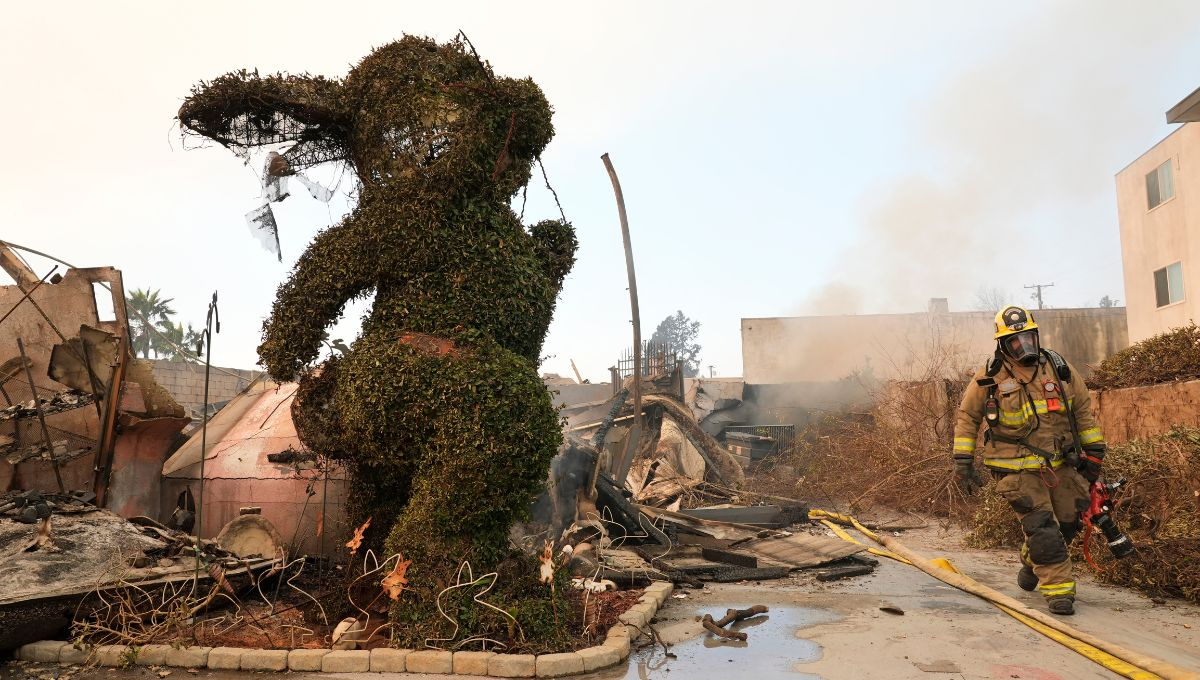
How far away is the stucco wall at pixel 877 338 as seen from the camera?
34.0m

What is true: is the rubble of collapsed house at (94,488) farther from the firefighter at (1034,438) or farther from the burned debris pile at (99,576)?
the firefighter at (1034,438)

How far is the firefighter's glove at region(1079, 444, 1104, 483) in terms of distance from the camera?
6.53 metres

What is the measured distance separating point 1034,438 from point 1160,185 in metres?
20.0

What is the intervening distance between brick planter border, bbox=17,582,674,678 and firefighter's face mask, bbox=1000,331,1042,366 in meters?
4.00

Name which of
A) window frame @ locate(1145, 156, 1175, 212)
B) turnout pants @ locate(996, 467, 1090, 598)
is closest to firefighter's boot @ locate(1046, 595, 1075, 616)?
turnout pants @ locate(996, 467, 1090, 598)

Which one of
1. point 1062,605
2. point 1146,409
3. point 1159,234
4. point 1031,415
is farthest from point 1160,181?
point 1062,605

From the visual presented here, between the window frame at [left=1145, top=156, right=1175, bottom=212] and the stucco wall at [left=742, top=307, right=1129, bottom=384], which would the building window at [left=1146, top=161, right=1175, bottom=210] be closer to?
the window frame at [left=1145, top=156, right=1175, bottom=212]

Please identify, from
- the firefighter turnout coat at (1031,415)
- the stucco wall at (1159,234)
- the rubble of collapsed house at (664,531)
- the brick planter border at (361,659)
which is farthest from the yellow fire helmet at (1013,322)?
the stucco wall at (1159,234)

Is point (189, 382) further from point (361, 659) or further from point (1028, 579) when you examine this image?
point (1028, 579)

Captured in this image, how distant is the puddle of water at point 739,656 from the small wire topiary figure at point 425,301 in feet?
2.83

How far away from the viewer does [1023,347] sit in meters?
6.72

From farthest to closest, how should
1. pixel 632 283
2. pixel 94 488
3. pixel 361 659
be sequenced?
1. pixel 632 283
2. pixel 94 488
3. pixel 361 659

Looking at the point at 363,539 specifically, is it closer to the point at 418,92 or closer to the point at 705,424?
the point at 418,92

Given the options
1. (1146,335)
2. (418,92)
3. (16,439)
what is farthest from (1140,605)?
(1146,335)
